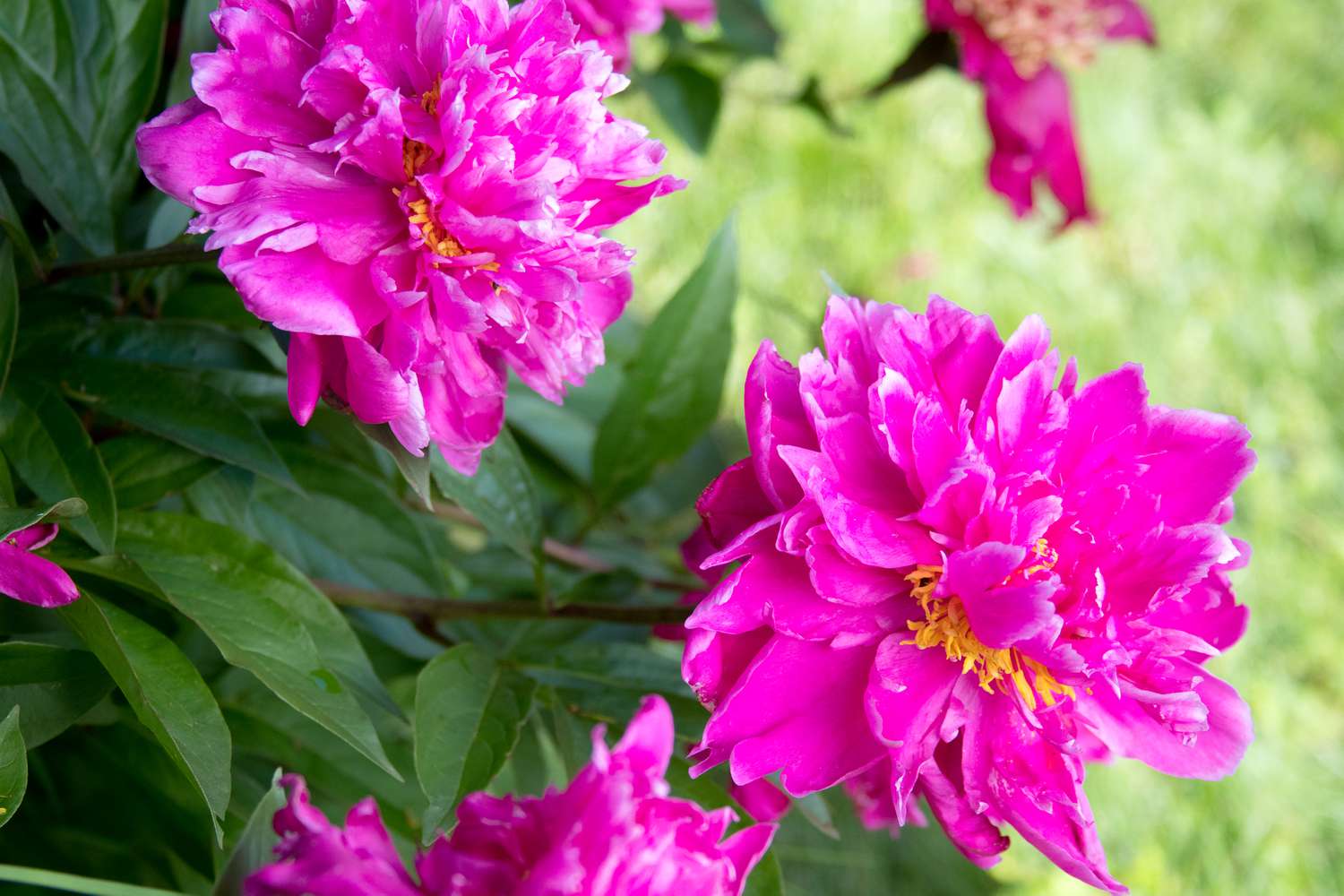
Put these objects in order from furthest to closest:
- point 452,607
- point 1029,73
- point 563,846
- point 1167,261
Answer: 1. point 1167,261
2. point 1029,73
3. point 452,607
4. point 563,846

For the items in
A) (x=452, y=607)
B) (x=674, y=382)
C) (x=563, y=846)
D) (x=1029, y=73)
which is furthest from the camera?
(x=1029, y=73)

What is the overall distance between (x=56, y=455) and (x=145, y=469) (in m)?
0.05

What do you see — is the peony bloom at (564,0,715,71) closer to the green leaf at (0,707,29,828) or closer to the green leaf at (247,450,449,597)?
the green leaf at (247,450,449,597)

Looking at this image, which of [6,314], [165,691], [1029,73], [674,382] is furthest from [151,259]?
[1029,73]

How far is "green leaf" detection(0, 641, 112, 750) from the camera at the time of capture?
0.58m

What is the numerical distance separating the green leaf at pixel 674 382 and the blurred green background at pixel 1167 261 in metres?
0.70

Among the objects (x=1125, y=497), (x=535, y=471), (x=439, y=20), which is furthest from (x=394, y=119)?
(x=535, y=471)

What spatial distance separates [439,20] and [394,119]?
0.04m

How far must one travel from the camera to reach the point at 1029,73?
113cm

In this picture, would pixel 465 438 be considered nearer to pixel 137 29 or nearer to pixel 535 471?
pixel 137 29

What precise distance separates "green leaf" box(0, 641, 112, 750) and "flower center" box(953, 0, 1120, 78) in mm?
835

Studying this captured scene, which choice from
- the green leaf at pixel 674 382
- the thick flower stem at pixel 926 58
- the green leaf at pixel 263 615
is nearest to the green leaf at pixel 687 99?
the thick flower stem at pixel 926 58

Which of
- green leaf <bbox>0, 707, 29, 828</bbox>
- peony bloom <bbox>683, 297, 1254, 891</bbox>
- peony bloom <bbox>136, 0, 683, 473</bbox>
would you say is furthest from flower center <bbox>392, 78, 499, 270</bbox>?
green leaf <bbox>0, 707, 29, 828</bbox>

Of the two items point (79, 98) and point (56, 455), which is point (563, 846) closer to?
point (56, 455)
